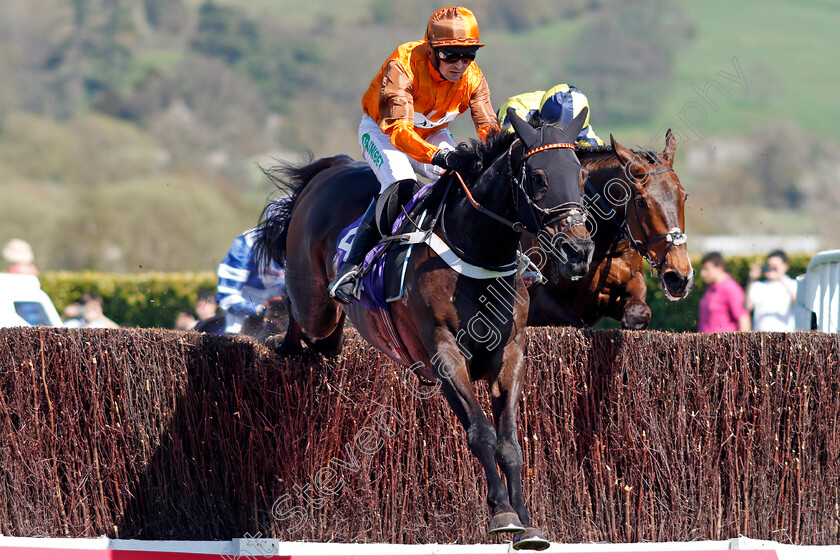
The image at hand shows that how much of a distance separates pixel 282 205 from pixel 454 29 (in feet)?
6.83

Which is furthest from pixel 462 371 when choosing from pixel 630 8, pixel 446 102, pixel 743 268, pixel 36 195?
pixel 630 8

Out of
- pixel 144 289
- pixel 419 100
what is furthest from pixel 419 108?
pixel 144 289

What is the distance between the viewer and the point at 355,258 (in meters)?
4.91

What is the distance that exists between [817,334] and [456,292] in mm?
2123

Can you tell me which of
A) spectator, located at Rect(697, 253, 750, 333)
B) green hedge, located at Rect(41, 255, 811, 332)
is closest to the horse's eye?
spectator, located at Rect(697, 253, 750, 333)

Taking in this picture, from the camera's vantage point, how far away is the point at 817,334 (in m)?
5.24

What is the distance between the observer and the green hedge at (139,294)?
14.5 m

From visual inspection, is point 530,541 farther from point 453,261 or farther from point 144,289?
point 144,289

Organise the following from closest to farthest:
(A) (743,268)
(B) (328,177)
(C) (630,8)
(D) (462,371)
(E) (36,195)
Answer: (D) (462,371) → (B) (328,177) → (A) (743,268) → (E) (36,195) → (C) (630,8)

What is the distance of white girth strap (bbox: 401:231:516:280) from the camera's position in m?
4.35

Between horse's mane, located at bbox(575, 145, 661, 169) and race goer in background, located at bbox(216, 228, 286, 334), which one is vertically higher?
horse's mane, located at bbox(575, 145, 661, 169)

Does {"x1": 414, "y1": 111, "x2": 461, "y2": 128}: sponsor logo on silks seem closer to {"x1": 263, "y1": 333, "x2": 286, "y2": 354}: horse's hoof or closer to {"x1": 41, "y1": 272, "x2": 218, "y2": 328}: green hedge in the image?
{"x1": 263, "y1": 333, "x2": 286, "y2": 354}: horse's hoof

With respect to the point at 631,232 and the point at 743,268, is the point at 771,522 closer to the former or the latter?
the point at 631,232

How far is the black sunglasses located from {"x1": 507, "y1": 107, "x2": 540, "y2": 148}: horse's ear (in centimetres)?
68
